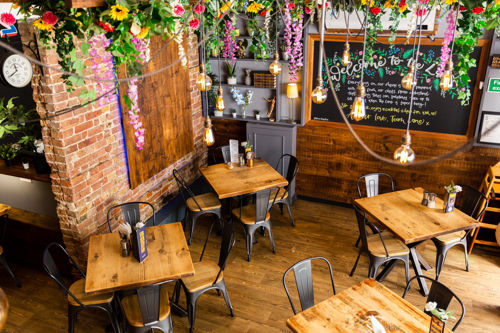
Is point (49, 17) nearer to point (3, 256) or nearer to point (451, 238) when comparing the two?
point (3, 256)

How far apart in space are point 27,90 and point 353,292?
19.3ft

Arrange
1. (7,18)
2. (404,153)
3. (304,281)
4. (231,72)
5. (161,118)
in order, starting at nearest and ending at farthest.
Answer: (7,18), (404,153), (304,281), (161,118), (231,72)

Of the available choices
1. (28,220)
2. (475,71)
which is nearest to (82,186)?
(28,220)

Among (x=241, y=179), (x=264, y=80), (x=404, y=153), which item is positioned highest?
(x=264, y=80)

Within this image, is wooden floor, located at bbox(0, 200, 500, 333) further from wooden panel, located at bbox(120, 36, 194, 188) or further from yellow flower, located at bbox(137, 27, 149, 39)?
yellow flower, located at bbox(137, 27, 149, 39)

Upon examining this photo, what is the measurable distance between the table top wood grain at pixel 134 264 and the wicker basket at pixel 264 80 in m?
2.64

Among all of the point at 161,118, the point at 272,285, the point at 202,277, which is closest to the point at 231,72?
the point at 161,118

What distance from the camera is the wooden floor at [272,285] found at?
3.86 metres

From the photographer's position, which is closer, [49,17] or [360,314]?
[49,17]

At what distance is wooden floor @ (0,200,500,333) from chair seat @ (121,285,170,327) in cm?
51

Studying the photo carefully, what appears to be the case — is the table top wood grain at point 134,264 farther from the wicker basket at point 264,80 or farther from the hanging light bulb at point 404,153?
the wicker basket at point 264,80

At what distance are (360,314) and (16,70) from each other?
11.9ft

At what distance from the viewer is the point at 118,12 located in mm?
2053

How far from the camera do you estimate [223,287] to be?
12.3 feet
